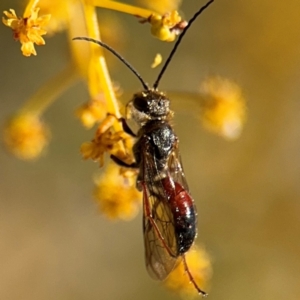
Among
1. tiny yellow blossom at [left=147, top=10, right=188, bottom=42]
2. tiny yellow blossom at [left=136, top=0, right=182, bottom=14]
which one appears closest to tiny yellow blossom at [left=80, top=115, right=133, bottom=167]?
tiny yellow blossom at [left=147, top=10, right=188, bottom=42]

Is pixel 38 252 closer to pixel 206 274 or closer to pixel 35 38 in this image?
pixel 206 274

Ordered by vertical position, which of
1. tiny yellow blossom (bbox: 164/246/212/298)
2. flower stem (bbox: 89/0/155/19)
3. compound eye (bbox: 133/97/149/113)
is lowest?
tiny yellow blossom (bbox: 164/246/212/298)

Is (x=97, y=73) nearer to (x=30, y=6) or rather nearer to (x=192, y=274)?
(x=30, y=6)

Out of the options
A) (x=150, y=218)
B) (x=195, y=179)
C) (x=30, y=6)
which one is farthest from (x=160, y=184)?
(x=195, y=179)

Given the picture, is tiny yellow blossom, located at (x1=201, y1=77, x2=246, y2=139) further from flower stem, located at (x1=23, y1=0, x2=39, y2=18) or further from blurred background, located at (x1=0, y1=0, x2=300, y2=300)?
flower stem, located at (x1=23, y1=0, x2=39, y2=18)

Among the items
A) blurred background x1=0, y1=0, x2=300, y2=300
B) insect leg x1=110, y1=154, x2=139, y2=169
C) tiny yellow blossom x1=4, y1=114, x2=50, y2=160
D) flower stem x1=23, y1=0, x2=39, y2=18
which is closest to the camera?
flower stem x1=23, y1=0, x2=39, y2=18

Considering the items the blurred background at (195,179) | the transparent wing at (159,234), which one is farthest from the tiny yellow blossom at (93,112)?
the blurred background at (195,179)
